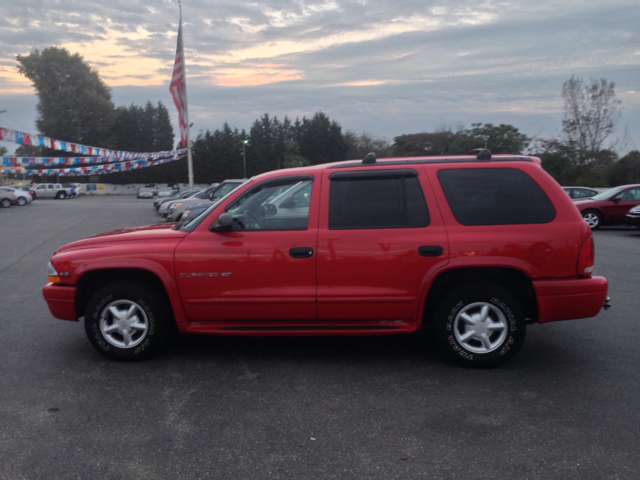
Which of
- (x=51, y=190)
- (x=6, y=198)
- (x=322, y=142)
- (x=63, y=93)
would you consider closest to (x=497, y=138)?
(x=6, y=198)

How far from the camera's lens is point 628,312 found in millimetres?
6953

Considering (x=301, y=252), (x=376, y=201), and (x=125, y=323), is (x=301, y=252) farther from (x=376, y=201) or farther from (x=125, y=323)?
(x=125, y=323)

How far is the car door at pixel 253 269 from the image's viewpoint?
4949mm

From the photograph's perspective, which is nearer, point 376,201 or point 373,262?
point 373,262

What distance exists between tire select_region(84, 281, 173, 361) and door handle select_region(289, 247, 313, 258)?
4.20 feet

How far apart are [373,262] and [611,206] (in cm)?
1578

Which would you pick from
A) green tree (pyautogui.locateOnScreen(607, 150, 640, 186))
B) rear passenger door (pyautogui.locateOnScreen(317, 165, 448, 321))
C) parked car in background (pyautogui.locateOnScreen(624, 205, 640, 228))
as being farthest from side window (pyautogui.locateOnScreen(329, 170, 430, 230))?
green tree (pyautogui.locateOnScreen(607, 150, 640, 186))

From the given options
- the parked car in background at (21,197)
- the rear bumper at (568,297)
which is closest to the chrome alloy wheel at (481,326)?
Result: the rear bumper at (568,297)

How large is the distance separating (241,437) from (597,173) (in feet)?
117

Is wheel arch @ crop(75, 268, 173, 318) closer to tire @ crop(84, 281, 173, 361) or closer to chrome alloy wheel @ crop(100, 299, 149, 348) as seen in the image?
tire @ crop(84, 281, 173, 361)

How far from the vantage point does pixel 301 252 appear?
16.1ft

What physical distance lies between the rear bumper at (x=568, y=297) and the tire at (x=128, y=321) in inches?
127

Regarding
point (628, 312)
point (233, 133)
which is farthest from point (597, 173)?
point (233, 133)

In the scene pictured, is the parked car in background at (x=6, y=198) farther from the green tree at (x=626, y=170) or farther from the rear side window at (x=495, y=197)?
the rear side window at (x=495, y=197)
